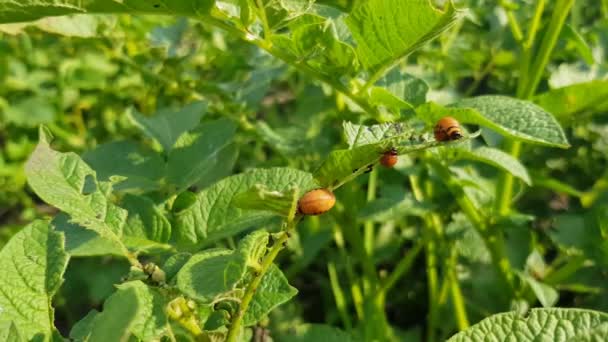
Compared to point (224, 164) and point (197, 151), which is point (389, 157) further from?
point (224, 164)

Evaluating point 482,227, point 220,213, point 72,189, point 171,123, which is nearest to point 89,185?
point 72,189

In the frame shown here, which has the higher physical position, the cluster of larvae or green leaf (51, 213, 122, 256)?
the cluster of larvae

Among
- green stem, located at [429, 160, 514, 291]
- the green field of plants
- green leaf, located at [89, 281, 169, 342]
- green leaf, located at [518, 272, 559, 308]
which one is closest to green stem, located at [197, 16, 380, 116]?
the green field of plants

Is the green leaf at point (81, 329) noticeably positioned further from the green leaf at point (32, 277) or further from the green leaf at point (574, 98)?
the green leaf at point (574, 98)

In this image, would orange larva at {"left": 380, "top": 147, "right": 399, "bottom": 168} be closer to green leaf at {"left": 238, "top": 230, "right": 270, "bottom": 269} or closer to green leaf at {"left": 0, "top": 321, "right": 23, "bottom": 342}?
green leaf at {"left": 238, "top": 230, "right": 270, "bottom": 269}

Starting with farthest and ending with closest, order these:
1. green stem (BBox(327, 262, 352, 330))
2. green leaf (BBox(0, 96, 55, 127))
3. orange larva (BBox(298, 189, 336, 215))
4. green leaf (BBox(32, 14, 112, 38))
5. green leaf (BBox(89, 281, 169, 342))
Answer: green leaf (BBox(0, 96, 55, 127)) < green stem (BBox(327, 262, 352, 330)) < green leaf (BBox(32, 14, 112, 38)) < orange larva (BBox(298, 189, 336, 215)) < green leaf (BBox(89, 281, 169, 342))

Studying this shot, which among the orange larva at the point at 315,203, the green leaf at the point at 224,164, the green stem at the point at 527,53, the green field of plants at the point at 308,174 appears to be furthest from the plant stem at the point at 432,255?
the orange larva at the point at 315,203

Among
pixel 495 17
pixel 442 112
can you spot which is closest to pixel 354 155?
pixel 442 112

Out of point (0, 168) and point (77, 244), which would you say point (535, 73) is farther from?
point (0, 168)
